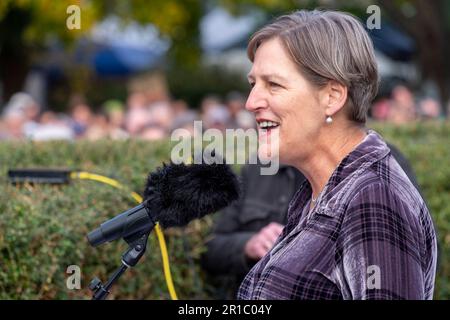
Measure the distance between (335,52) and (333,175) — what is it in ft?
1.36

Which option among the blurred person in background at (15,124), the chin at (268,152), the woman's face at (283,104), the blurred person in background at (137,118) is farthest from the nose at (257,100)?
the blurred person in background at (15,124)

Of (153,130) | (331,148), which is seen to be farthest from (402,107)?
(331,148)

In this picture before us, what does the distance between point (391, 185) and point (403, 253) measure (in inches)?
9.5

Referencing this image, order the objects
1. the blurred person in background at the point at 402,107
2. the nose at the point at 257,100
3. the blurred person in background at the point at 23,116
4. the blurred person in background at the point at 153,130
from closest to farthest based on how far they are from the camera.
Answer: the nose at the point at 257,100 < the blurred person in background at the point at 153,130 < the blurred person in background at the point at 23,116 < the blurred person in background at the point at 402,107

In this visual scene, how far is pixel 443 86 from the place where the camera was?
48.0 feet

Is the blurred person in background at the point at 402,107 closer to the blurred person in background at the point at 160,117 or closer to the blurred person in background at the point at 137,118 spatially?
the blurred person in background at the point at 160,117

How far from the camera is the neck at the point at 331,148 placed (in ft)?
9.53

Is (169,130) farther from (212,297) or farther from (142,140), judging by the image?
(212,297)

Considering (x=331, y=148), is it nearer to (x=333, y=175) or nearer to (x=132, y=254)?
(x=333, y=175)

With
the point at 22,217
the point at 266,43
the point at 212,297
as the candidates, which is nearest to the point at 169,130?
the point at 212,297

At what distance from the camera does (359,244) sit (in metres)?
2.50

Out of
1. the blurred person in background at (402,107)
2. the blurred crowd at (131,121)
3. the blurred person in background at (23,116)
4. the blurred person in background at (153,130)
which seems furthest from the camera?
the blurred person in background at (402,107)

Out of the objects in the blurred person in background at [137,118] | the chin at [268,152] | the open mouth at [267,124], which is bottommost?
the chin at [268,152]

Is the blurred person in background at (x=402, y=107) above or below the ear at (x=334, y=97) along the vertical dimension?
above
